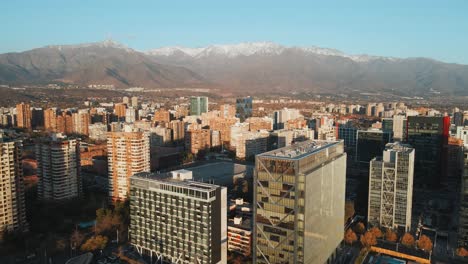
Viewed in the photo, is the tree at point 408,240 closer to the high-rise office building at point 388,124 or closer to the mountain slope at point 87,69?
the high-rise office building at point 388,124

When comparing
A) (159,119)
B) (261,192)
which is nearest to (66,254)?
(261,192)

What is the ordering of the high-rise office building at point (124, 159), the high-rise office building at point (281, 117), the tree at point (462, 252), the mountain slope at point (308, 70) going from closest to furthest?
the tree at point (462, 252), the high-rise office building at point (124, 159), the high-rise office building at point (281, 117), the mountain slope at point (308, 70)

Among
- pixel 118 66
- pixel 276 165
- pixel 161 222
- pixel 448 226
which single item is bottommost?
pixel 448 226

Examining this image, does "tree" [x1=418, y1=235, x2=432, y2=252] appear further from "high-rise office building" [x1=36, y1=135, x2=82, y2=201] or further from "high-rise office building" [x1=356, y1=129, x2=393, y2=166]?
"high-rise office building" [x1=36, y1=135, x2=82, y2=201]

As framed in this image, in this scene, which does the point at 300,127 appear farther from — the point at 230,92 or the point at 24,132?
the point at 230,92

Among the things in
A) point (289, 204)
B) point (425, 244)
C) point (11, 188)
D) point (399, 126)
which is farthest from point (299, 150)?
point (399, 126)

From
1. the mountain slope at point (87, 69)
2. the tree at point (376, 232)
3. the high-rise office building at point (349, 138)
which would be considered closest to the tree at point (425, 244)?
the tree at point (376, 232)

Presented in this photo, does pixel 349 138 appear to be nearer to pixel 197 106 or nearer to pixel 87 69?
pixel 197 106
